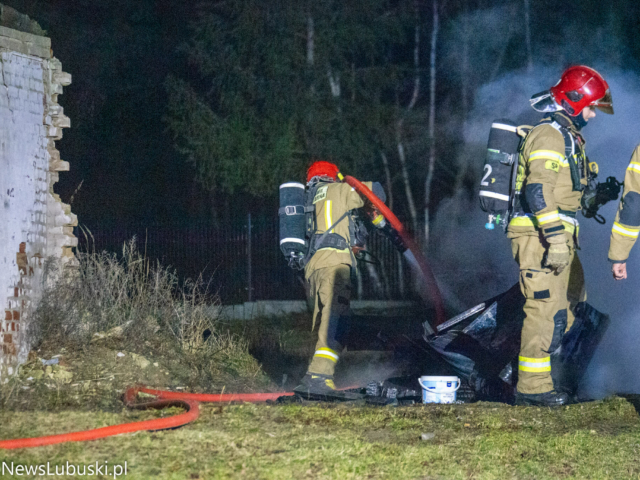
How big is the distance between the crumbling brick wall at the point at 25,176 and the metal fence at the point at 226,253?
25.4 feet

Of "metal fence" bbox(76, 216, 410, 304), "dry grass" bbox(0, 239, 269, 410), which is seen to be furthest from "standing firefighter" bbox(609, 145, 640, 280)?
"metal fence" bbox(76, 216, 410, 304)

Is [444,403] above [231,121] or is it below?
below

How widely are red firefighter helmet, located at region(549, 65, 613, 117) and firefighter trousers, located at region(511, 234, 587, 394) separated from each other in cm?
105

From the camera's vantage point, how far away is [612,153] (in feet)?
25.3

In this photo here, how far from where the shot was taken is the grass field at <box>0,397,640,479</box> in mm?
3689

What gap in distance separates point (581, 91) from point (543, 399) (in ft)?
7.77

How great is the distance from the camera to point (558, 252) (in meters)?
5.31

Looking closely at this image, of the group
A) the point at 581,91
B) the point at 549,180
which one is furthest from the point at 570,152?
the point at 581,91

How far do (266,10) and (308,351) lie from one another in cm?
1010

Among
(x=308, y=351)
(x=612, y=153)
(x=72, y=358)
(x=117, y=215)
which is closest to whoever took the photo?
(x=72, y=358)

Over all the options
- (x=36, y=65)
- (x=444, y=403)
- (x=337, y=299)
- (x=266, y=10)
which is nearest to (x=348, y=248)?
(x=337, y=299)

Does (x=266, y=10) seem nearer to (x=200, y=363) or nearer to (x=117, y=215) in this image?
(x=117, y=215)

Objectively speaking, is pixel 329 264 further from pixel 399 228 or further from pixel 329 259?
pixel 399 228
